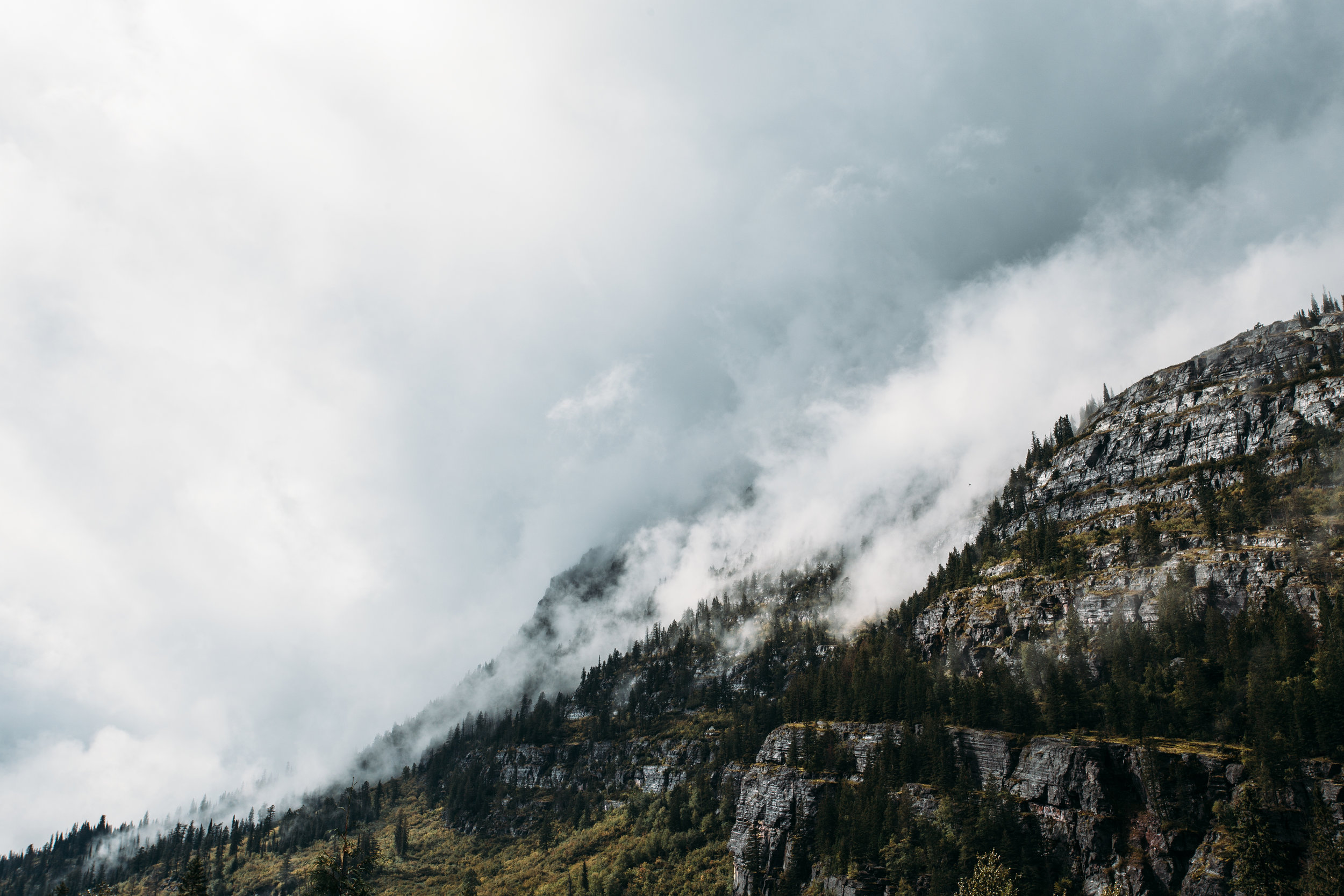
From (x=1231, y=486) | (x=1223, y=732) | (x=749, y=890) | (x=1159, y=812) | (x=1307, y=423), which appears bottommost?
(x=749, y=890)

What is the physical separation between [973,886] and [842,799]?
58.8m

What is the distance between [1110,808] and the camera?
122 m

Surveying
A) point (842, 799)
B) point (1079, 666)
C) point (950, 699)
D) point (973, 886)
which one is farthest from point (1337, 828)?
point (842, 799)

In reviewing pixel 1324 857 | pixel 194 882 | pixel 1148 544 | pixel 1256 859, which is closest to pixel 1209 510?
pixel 1148 544

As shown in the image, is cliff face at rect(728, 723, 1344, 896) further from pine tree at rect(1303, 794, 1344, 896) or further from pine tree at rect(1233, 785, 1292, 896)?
pine tree at rect(1233, 785, 1292, 896)

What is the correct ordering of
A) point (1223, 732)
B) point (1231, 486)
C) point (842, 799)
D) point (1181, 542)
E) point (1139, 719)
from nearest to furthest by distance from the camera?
point (1223, 732)
point (1139, 719)
point (842, 799)
point (1181, 542)
point (1231, 486)

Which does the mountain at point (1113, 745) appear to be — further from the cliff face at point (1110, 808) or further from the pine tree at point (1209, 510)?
the pine tree at point (1209, 510)

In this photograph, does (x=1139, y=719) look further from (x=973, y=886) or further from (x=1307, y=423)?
(x=1307, y=423)

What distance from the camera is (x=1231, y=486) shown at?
642 ft

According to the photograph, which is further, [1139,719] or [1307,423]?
[1307,423]

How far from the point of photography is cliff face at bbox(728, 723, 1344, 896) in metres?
106

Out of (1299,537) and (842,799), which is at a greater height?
(1299,537)

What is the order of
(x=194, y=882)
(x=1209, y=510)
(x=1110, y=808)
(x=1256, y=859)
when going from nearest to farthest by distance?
(x=194, y=882)
(x=1256, y=859)
(x=1110, y=808)
(x=1209, y=510)

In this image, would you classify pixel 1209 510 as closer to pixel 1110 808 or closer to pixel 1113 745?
pixel 1113 745
